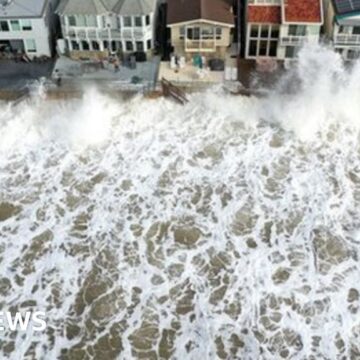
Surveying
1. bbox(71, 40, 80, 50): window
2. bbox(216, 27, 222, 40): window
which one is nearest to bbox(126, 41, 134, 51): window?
bbox(71, 40, 80, 50): window

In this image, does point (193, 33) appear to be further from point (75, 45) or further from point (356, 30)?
point (356, 30)

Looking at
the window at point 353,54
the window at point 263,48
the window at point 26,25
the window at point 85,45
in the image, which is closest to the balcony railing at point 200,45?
the window at point 263,48

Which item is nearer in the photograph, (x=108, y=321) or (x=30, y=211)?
(x=108, y=321)

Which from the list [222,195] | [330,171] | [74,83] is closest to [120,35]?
[74,83]

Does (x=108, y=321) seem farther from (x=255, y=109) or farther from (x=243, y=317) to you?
(x=255, y=109)

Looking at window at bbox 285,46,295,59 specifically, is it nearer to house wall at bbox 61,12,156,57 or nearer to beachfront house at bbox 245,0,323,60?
beachfront house at bbox 245,0,323,60

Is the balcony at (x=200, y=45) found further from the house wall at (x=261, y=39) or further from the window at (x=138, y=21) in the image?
the window at (x=138, y=21)

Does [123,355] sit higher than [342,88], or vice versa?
[342,88]
